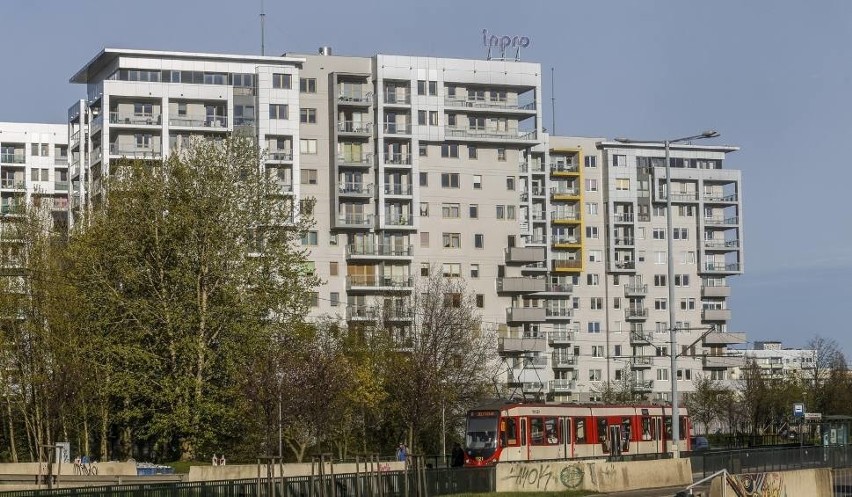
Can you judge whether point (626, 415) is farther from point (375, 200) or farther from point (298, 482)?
point (375, 200)

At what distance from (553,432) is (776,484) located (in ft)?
99.4

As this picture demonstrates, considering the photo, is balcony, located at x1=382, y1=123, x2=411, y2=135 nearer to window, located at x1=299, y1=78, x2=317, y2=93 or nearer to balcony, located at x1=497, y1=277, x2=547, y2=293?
window, located at x1=299, y1=78, x2=317, y2=93

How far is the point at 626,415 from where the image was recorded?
76000 millimetres

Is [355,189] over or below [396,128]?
below

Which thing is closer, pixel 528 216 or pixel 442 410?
pixel 442 410

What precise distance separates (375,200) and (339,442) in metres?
36.8

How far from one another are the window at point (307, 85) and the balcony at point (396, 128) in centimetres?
698

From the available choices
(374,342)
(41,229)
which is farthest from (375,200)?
(41,229)

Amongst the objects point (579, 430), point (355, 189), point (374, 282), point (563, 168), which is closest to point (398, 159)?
point (355, 189)

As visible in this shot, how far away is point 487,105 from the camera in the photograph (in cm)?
12975

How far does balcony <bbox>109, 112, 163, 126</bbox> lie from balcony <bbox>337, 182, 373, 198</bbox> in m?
17.0

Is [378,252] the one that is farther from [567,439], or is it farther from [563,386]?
[567,439]

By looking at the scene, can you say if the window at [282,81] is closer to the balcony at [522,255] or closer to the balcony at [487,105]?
the balcony at [487,105]

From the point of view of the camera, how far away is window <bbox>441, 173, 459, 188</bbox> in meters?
129
